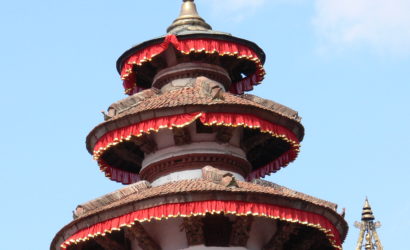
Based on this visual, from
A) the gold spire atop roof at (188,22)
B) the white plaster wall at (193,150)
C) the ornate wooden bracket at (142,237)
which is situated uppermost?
the gold spire atop roof at (188,22)

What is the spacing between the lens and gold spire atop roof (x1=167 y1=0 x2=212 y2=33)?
99.8 feet

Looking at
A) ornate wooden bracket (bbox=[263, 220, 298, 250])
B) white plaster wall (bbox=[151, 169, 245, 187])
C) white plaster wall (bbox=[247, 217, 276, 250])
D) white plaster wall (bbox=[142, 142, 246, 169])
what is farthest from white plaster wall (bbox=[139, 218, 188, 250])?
ornate wooden bracket (bbox=[263, 220, 298, 250])

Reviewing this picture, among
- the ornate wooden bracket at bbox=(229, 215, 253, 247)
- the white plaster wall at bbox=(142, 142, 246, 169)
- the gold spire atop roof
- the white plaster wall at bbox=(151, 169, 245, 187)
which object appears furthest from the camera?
the gold spire atop roof

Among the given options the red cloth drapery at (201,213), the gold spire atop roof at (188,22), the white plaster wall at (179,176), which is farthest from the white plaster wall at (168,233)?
the gold spire atop roof at (188,22)

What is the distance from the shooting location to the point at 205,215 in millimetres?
25641

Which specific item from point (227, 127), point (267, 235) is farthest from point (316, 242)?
point (227, 127)

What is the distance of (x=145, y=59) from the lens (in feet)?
95.4

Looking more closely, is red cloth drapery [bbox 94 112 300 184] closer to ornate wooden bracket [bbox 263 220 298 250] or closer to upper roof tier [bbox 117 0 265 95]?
ornate wooden bracket [bbox 263 220 298 250]

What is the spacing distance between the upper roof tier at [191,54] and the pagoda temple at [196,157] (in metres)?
0.03

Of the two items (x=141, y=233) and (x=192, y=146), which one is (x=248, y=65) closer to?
(x=192, y=146)

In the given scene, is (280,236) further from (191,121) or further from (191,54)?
(191,54)

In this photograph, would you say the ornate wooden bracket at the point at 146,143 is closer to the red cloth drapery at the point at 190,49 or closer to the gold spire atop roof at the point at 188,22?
the red cloth drapery at the point at 190,49

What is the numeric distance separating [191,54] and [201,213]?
580 cm

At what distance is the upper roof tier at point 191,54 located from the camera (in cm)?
2891
